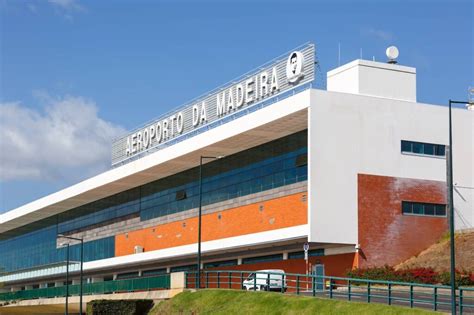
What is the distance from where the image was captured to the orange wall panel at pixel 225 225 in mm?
59688

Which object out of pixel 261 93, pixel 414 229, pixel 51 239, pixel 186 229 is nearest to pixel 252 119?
pixel 261 93

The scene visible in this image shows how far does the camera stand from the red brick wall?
56219 millimetres

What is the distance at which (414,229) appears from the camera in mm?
57969

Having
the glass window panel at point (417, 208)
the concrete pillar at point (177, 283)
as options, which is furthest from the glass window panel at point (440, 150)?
the concrete pillar at point (177, 283)

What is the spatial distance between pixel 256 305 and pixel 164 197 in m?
38.6

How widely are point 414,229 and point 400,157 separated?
4.71 meters

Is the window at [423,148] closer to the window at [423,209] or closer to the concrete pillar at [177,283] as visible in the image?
the window at [423,209]

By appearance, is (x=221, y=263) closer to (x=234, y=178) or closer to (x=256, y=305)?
(x=234, y=178)

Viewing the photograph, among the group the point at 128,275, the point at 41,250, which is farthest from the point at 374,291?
the point at 41,250

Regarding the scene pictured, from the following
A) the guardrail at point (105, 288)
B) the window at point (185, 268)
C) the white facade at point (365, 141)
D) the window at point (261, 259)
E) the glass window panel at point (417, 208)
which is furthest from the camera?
the window at point (185, 268)

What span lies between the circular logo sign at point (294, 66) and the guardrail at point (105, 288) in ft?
49.7

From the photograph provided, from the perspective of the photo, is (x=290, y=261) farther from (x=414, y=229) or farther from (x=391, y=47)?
(x=391, y=47)

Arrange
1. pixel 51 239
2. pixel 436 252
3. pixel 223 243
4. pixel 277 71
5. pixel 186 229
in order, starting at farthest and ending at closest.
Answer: pixel 51 239 < pixel 186 229 < pixel 223 243 < pixel 277 71 < pixel 436 252

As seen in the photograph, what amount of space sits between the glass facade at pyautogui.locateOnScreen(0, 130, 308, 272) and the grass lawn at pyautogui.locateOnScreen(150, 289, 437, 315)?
579 inches
